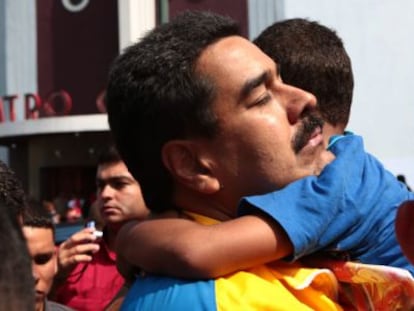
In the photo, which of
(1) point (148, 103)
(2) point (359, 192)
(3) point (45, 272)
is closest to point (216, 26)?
(1) point (148, 103)

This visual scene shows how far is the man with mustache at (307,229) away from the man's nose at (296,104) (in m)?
0.13

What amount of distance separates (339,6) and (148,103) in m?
16.9

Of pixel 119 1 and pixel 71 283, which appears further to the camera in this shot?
pixel 119 1

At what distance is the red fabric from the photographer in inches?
187

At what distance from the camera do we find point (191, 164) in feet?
6.47

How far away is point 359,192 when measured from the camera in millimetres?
1949

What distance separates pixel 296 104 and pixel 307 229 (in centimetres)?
28

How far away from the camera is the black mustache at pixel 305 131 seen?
76.0 inches

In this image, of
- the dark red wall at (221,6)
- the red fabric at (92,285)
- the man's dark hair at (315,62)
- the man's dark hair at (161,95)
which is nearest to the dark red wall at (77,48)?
the dark red wall at (221,6)

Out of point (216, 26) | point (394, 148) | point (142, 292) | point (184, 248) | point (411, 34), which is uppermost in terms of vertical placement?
point (216, 26)

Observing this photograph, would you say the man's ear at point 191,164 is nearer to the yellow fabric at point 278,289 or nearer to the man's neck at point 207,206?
the man's neck at point 207,206

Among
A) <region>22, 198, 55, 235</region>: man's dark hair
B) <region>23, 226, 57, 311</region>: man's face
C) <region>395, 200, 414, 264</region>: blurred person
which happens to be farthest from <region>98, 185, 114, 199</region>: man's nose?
<region>395, 200, 414, 264</region>: blurred person

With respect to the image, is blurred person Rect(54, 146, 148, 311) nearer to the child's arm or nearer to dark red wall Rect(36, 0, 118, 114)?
the child's arm

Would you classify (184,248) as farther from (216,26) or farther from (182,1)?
(182,1)
